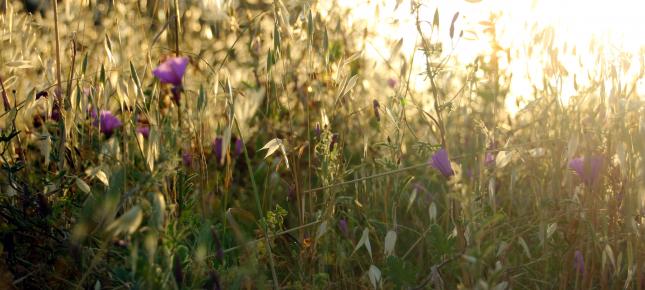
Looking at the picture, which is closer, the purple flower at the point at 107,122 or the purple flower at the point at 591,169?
the purple flower at the point at 591,169

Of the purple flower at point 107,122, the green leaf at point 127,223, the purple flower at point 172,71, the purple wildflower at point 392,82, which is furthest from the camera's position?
the purple wildflower at point 392,82

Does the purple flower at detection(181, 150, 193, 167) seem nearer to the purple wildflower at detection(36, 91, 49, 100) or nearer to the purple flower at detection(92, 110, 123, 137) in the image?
the purple flower at detection(92, 110, 123, 137)

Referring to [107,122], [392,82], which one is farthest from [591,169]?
[392,82]

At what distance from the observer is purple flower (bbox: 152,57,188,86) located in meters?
1.01

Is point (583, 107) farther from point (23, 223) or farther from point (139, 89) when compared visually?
point (23, 223)

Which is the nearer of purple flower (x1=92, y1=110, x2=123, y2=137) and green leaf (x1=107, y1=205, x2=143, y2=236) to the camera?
green leaf (x1=107, y1=205, x2=143, y2=236)

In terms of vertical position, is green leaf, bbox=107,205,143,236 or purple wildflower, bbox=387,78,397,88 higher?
green leaf, bbox=107,205,143,236

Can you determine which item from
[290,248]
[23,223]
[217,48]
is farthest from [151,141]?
[217,48]

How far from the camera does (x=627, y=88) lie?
1.31m

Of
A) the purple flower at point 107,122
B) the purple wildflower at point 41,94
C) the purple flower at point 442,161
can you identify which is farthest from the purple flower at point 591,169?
the purple wildflower at point 41,94

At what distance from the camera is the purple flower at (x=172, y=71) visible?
101cm

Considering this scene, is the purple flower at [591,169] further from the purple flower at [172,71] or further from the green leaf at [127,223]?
the green leaf at [127,223]

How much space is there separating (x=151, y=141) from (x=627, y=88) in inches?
33.2

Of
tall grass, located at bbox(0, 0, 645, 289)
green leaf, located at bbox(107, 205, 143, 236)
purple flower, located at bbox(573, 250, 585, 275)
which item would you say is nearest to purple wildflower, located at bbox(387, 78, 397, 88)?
tall grass, located at bbox(0, 0, 645, 289)
